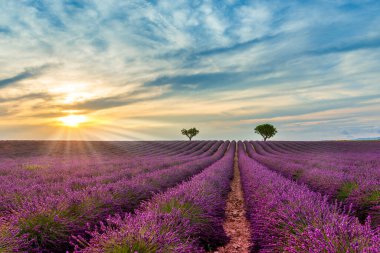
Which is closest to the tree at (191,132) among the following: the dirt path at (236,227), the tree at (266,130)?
the tree at (266,130)

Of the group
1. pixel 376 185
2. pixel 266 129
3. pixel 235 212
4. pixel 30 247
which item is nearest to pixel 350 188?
pixel 376 185

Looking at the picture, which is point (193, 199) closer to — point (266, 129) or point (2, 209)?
point (2, 209)

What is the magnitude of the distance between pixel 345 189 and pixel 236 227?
3575 mm

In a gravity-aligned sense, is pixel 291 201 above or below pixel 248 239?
above

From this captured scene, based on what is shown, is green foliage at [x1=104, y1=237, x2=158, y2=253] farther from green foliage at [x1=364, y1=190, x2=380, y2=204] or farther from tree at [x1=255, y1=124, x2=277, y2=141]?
tree at [x1=255, y1=124, x2=277, y2=141]

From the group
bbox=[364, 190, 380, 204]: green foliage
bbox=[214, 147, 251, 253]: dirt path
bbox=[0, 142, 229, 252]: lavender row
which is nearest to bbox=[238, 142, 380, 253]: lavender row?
bbox=[214, 147, 251, 253]: dirt path

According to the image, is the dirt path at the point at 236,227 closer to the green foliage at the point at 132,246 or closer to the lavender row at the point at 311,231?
the lavender row at the point at 311,231

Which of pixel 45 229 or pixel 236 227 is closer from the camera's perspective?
pixel 45 229

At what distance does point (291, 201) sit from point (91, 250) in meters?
3.13

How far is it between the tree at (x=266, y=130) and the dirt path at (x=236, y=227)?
6180 centimetres

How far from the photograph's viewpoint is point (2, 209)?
511 centimetres

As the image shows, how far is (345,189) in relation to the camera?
22.6ft

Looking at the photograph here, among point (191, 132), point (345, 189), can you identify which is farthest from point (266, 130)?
point (345, 189)

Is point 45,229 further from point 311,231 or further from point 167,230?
point 311,231
